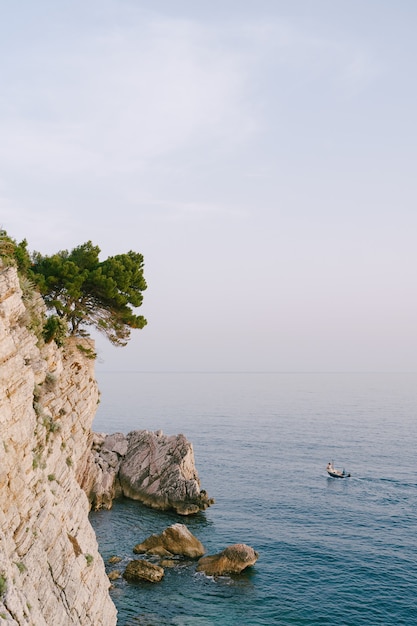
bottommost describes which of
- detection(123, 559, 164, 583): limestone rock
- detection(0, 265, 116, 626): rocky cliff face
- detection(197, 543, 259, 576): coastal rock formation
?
detection(123, 559, 164, 583): limestone rock

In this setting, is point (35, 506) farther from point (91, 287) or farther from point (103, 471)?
point (103, 471)

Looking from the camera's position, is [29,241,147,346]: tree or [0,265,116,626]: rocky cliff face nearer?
[0,265,116,626]: rocky cliff face

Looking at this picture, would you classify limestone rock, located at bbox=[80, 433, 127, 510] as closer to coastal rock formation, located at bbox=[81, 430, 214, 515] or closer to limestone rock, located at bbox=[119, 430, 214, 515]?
coastal rock formation, located at bbox=[81, 430, 214, 515]

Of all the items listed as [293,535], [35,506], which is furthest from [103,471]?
[35,506]

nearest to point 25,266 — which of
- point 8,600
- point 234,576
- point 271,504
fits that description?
point 8,600

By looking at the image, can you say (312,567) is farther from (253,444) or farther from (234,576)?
(253,444)

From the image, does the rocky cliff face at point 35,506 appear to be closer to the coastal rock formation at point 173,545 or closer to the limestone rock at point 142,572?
the limestone rock at point 142,572

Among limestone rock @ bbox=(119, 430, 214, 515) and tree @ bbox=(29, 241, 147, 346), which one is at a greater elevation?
tree @ bbox=(29, 241, 147, 346)

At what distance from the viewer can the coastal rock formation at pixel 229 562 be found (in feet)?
134

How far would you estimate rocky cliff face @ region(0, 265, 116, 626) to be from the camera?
1973 cm

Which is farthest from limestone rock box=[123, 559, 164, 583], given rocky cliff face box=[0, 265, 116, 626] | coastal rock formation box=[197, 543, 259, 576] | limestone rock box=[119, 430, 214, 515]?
limestone rock box=[119, 430, 214, 515]

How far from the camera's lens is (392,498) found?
62.2m

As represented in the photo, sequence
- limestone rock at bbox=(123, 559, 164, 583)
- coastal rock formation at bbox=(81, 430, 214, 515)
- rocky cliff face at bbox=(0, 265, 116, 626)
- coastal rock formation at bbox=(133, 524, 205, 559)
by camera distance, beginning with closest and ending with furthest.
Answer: rocky cliff face at bbox=(0, 265, 116, 626) < limestone rock at bbox=(123, 559, 164, 583) < coastal rock formation at bbox=(133, 524, 205, 559) < coastal rock formation at bbox=(81, 430, 214, 515)

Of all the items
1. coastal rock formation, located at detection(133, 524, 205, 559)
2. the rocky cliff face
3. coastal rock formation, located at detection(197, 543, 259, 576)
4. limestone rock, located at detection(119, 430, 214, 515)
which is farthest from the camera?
limestone rock, located at detection(119, 430, 214, 515)
